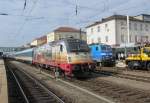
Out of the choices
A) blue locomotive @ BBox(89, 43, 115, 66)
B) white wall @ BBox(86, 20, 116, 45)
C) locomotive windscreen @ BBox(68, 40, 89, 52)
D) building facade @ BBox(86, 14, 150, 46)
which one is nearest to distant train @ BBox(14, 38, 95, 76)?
locomotive windscreen @ BBox(68, 40, 89, 52)

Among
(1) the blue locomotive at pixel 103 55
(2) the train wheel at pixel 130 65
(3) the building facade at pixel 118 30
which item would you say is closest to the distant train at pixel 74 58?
(2) the train wheel at pixel 130 65

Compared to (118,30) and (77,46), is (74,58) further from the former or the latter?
(118,30)

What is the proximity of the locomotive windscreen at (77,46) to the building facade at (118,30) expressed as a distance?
45.9 meters

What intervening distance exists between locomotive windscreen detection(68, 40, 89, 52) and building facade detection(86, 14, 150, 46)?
45907 mm

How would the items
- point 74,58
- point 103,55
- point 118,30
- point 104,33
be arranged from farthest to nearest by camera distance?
point 104,33, point 118,30, point 103,55, point 74,58

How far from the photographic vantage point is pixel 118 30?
73125 millimetres

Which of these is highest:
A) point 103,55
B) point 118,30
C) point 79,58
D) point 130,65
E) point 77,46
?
point 118,30

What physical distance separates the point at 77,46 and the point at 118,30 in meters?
51.0

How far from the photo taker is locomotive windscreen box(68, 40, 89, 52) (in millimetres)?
22964

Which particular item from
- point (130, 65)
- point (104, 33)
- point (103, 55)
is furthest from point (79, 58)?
point (104, 33)

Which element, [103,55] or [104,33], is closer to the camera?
[103,55]

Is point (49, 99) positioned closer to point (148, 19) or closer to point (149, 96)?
point (149, 96)

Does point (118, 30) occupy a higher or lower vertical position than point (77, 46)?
higher

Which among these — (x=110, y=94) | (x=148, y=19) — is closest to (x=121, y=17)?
(x=148, y=19)
